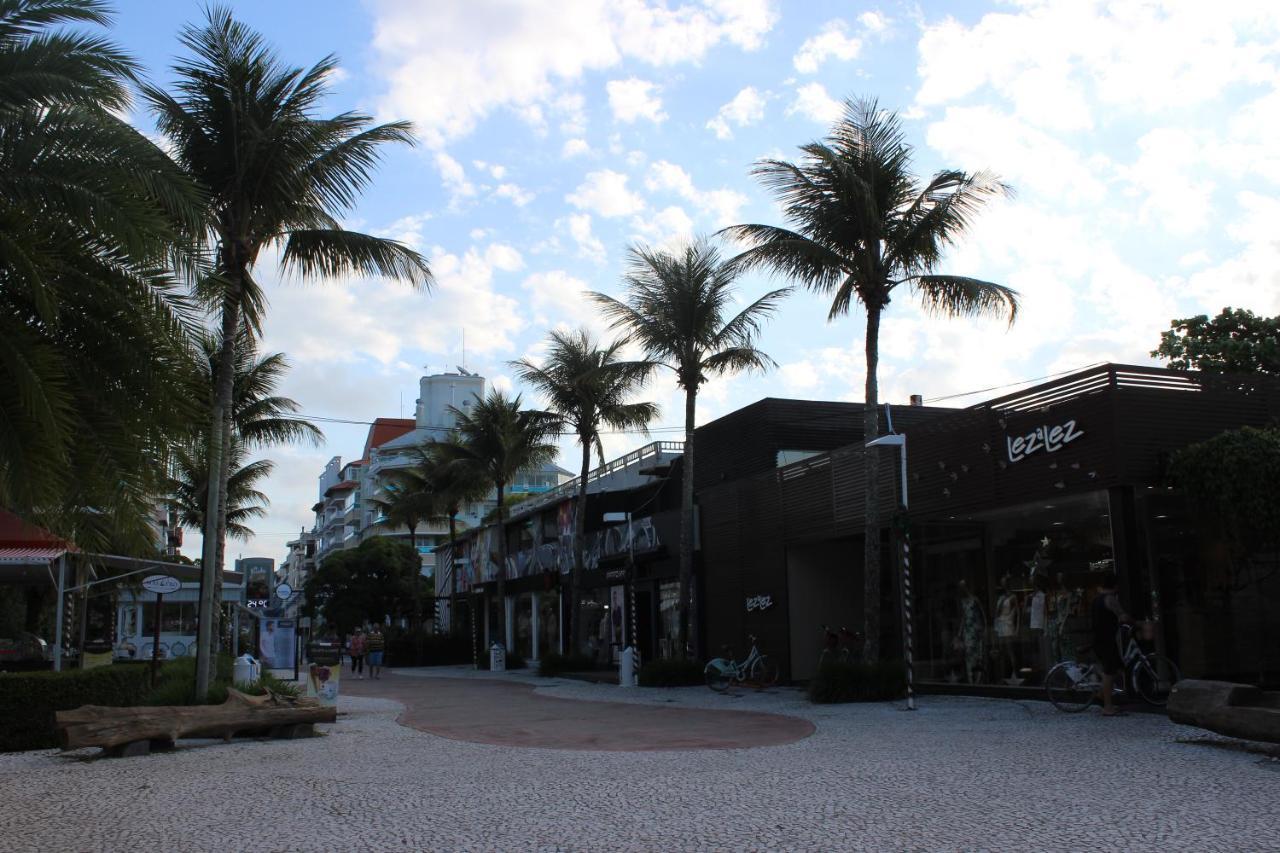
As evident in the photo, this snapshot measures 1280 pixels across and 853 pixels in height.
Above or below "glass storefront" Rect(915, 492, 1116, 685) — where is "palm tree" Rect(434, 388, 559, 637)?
above

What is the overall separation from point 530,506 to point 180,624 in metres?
16.6

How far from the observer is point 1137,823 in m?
7.11

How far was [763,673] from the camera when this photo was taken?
22453 millimetres

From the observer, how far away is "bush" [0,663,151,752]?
13.3 meters

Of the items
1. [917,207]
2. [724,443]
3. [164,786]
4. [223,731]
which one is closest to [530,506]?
[724,443]

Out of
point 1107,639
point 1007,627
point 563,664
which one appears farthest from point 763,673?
point 563,664

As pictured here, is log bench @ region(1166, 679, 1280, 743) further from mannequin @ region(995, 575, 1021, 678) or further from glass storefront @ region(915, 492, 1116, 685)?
mannequin @ region(995, 575, 1021, 678)

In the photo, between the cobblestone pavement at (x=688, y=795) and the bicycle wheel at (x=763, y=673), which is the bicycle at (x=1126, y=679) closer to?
the cobblestone pavement at (x=688, y=795)

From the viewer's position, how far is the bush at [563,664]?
31814 mm

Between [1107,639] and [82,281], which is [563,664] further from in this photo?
[82,281]

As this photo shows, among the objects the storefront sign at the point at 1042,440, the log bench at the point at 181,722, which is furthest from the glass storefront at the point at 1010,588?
the log bench at the point at 181,722

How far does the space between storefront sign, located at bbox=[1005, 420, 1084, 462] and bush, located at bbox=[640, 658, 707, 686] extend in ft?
34.3

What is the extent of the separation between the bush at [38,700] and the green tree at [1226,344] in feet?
84.6

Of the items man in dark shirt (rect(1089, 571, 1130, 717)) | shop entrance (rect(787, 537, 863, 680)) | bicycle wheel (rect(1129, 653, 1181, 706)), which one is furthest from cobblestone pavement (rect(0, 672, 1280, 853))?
shop entrance (rect(787, 537, 863, 680))
